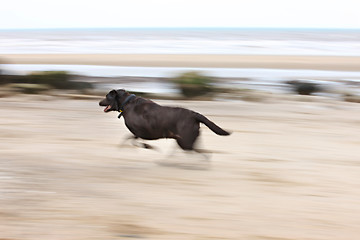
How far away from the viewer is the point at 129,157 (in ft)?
21.0

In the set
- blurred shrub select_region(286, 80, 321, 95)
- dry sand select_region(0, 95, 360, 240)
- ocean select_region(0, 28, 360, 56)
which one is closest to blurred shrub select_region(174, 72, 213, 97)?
blurred shrub select_region(286, 80, 321, 95)

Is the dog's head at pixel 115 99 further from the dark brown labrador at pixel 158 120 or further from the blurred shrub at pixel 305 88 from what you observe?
the blurred shrub at pixel 305 88

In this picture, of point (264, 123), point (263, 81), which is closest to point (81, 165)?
point (264, 123)

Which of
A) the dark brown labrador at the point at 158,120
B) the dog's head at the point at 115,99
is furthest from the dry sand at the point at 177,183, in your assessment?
the dog's head at the point at 115,99

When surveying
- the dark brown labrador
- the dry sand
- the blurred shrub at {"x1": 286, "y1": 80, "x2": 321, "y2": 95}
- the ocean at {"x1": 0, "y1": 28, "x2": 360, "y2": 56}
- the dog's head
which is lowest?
the dry sand

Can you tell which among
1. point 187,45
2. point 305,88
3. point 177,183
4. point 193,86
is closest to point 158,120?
point 177,183

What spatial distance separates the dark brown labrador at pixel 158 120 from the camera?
17.5 feet

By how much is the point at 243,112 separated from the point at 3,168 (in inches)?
223

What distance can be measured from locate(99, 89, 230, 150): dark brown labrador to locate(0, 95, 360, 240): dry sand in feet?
1.63

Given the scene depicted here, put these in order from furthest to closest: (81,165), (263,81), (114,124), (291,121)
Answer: (263,81), (291,121), (114,124), (81,165)

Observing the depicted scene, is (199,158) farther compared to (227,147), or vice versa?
(227,147)

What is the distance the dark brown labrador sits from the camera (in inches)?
210

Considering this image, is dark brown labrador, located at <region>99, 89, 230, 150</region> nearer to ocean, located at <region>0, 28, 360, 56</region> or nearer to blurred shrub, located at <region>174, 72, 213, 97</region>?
blurred shrub, located at <region>174, 72, 213, 97</region>

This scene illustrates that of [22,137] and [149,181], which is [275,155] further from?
[22,137]
